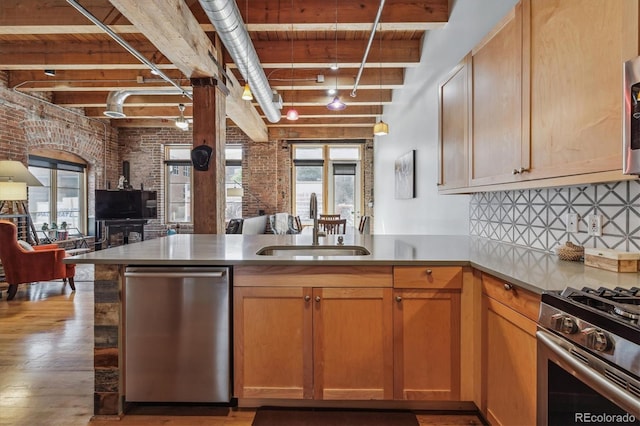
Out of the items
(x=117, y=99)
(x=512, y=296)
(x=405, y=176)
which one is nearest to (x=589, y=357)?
(x=512, y=296)

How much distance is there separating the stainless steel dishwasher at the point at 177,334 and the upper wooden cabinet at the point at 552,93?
160cm

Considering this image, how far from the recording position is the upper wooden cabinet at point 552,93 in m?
1.17

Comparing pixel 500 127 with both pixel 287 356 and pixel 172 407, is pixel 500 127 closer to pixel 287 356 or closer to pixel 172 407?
pixel 287 356

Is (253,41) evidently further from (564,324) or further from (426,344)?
(564,324)

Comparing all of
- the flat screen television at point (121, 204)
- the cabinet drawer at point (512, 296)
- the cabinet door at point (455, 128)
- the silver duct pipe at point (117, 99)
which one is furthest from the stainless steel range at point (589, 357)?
the flat screen television at point (121, 204)

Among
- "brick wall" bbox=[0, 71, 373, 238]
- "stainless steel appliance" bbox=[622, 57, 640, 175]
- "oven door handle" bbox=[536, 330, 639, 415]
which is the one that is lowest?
"oven door handle" bbox=[536, 330, 639, 415]

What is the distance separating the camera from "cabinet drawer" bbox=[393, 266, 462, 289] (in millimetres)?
1826

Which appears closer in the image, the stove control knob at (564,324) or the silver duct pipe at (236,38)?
the stove control knob at (564,324)

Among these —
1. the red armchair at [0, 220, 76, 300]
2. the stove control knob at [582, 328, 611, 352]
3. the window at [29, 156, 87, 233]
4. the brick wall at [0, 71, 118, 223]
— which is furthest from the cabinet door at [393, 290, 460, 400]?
the window at [29, 156, 87, 233]

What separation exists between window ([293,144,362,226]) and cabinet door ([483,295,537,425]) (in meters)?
7.22

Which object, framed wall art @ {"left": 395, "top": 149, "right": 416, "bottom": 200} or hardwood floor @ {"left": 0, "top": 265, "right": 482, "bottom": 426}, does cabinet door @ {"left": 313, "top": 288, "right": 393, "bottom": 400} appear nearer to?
hardwood floor @ {"left": 0, "top": 265, "right": 482, "bottom": 426}

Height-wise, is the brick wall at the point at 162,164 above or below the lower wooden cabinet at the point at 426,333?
above

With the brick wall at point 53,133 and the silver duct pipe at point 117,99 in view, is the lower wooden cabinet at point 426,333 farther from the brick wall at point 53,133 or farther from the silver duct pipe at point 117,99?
the brick wall at point 53,133

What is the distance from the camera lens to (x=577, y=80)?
1306 mm
